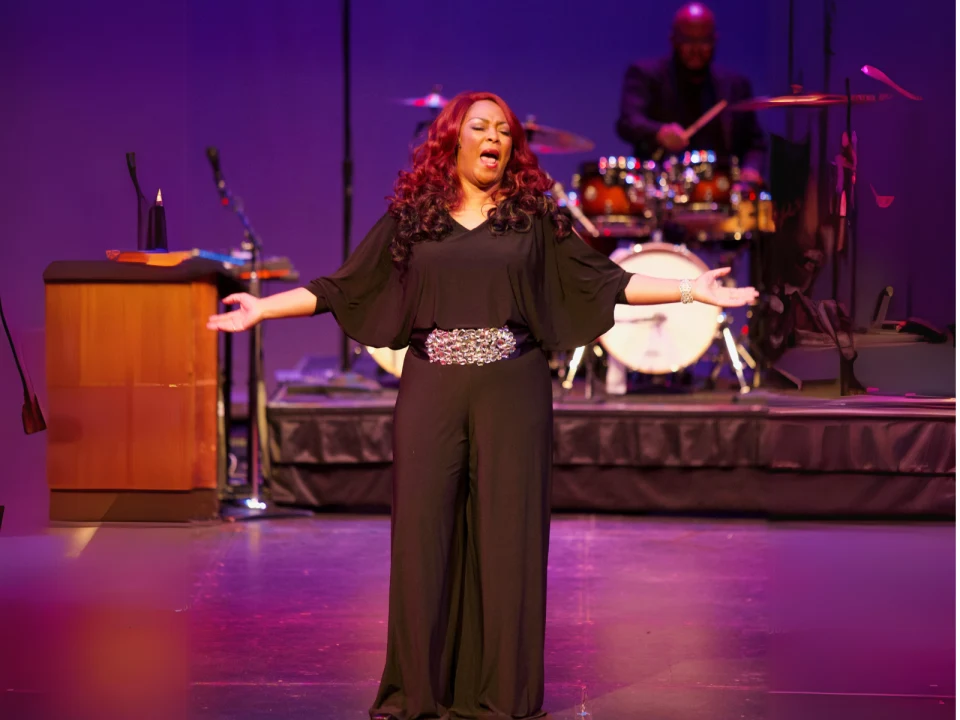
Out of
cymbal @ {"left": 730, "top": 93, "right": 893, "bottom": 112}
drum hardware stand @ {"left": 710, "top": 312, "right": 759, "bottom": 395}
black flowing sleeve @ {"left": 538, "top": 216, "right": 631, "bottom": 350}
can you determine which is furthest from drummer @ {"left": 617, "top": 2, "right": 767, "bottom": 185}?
black flowing sleeve @ {"left": 538, "top": 216, "right": 631, "bottom": 350}

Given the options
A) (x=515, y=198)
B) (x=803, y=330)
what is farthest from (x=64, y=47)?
(x=803, y=330)

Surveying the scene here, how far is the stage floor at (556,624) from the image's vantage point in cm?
363

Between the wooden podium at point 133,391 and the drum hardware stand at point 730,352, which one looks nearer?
the wooden podium at point 133,391

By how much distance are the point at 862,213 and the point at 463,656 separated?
159 cm

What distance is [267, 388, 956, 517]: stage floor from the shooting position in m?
6.02

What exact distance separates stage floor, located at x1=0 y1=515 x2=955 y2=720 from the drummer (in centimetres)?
297

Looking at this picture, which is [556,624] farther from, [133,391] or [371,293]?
[133,391]

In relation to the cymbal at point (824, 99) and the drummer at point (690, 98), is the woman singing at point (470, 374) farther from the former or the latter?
the drummer at point (690, 98)

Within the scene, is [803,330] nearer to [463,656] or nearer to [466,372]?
[466,372]

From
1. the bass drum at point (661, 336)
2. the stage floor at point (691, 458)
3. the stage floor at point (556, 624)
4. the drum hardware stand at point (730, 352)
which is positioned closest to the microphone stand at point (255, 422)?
the stage floor at point (691, 458)

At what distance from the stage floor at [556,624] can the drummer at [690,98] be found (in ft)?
9.73

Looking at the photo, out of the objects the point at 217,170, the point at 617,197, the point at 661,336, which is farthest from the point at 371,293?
the point at 617,197

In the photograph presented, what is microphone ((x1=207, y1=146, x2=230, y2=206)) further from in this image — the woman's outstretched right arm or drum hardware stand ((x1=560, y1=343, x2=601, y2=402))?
the woman's outstretched right arm

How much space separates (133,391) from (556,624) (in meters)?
1.61
